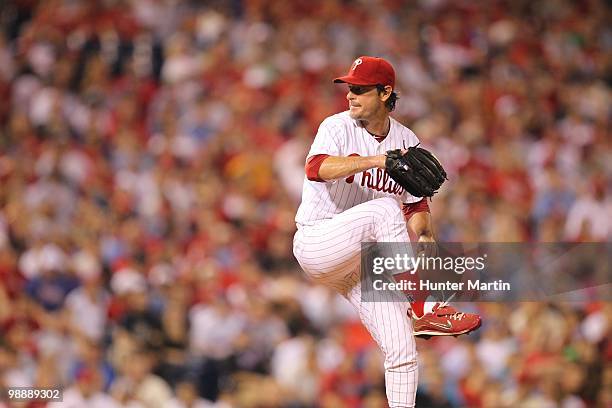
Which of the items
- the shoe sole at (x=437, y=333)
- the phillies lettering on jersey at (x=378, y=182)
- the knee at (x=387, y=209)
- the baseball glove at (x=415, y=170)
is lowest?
the shoe sole at (x=437, y=333)

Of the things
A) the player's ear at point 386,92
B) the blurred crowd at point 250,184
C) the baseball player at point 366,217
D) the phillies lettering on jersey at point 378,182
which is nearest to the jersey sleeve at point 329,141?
the baseball player at point 366,217

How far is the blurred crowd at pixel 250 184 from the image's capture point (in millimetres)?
8328

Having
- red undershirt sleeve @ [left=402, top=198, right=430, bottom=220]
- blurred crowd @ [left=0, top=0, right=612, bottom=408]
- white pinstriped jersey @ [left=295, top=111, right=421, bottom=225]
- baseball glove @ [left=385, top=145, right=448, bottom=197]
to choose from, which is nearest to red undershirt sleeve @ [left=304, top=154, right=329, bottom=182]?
white pinstriped jersey @ [left=295, top=111, right=421, bottom=225]

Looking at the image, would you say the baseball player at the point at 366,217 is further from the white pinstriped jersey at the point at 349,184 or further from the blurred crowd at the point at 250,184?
the blurred crowd at the point at 250,184

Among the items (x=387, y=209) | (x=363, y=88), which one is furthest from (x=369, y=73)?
(x=387, y=209)

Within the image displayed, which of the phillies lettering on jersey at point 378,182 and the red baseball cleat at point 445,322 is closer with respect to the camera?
the red baseball cleat at point 445,322

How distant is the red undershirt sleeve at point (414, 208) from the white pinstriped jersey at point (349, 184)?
0.43 ft

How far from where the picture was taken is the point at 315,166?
477 cm

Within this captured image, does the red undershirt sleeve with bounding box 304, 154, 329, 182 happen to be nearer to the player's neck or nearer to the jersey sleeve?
the jersey sleeve

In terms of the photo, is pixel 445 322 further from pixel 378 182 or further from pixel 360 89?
pixel 360 89

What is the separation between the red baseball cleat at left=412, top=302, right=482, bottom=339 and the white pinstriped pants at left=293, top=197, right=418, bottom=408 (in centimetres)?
9

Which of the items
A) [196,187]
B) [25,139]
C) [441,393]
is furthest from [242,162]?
[441,393]

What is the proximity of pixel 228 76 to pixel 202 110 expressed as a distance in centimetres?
69

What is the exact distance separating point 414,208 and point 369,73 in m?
0.76
